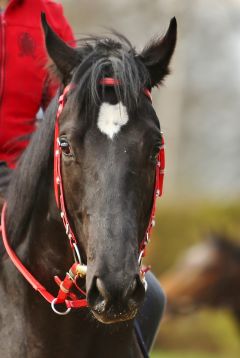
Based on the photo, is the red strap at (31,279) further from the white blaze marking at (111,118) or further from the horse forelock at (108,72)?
the horse forelock at (108,72)

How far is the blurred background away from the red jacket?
9.86 meters

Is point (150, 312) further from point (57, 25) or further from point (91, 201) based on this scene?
point (57, 25)

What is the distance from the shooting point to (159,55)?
4.84 metres

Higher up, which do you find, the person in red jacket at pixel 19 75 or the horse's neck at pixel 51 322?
the person in red jacket at pixel 19 75

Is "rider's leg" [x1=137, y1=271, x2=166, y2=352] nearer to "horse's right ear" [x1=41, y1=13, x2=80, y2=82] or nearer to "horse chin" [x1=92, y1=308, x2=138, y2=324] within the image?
"horse chin" [x1=92, y1=308, x2=138, y2=324]

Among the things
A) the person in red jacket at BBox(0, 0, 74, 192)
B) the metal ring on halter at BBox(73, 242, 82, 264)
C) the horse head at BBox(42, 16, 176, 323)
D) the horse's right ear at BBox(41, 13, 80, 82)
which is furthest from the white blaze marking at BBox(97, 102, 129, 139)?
the person in red jacket at BBox(0, 0, 74, 192)

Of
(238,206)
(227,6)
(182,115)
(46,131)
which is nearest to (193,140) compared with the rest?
(182,115)

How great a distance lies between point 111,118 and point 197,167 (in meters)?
29.2

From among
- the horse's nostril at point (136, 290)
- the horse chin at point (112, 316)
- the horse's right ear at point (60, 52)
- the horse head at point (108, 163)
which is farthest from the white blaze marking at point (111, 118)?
the horse chin at point (112, 316)

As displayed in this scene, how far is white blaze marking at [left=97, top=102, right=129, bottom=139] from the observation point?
4.43 m

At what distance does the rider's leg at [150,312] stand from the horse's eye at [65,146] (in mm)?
1597

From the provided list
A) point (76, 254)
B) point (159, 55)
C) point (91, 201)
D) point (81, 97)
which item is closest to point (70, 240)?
point (76, 254)

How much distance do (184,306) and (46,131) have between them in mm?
11286

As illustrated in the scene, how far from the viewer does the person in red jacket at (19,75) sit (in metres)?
5.97
